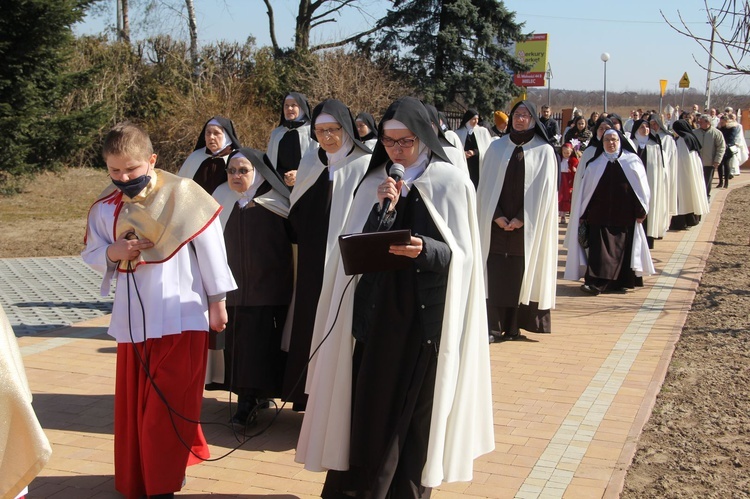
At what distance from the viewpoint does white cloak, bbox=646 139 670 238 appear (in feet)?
48.7

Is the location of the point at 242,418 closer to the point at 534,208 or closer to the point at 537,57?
the point at 534,208

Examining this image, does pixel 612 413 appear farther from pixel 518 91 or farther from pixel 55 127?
pixel 518 91

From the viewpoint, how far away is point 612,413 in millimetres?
6645

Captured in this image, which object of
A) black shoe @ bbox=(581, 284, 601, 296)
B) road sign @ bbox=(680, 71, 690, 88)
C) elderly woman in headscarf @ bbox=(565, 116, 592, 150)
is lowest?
black shoe @ bbox=(581, 284, 601, 296)

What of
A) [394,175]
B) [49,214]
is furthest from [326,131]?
[49,214]

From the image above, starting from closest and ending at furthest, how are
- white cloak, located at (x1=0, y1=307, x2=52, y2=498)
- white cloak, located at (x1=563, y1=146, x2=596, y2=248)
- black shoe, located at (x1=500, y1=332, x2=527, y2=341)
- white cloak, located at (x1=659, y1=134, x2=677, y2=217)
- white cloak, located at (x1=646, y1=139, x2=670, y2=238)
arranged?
white cloak, located at (x1=0, y1=307, x2=52, y2=498), black shoe, located at (x1=500, y1=332, x2=527, y2=341), white cloak, located at (x1=563, y1=146, x2=596, y2=248), white cloak, located at (x1=646, y1=139, x2=670, y2=238), white cloak, located at (x1=659, y1=134, x2=677, y2=217)

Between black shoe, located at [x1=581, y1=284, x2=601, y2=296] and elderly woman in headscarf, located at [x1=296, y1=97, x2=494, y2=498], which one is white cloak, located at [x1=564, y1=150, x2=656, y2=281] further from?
elderly woman in headscarf, located at [x1=296, y1=97, x2=494, y2=498]

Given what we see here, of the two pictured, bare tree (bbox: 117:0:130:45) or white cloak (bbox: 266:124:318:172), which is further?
bare tree (bbox: 117:0:130:45)

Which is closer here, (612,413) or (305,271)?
(305,271)

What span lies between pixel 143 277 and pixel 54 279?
26.2 feet

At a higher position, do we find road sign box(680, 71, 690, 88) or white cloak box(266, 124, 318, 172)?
road sign box(680, 71, 690, 88)

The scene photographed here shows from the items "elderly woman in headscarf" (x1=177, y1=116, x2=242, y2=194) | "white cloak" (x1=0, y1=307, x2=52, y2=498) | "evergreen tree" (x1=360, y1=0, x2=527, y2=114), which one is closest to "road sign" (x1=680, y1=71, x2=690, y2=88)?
"evergreen tree" (x1=360, y1=0, x2=527, y2=114)

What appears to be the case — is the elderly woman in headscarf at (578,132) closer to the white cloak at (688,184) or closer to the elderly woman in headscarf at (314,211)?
the white cloak at (688,184)

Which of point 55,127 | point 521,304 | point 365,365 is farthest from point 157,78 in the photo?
point 365,365
